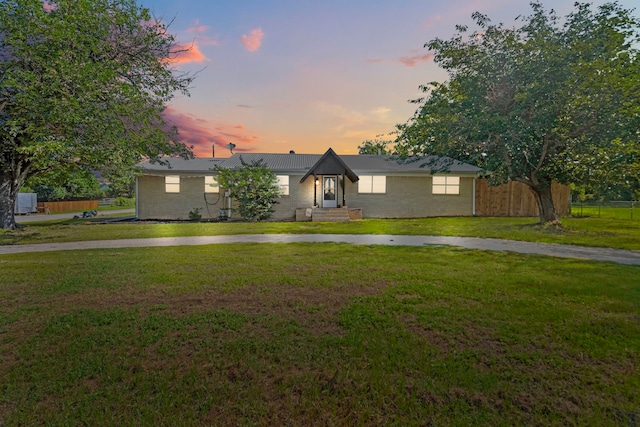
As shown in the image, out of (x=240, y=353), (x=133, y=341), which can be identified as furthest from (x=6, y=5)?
(x=240, y=353)

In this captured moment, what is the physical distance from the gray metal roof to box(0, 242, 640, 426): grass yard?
13180mm

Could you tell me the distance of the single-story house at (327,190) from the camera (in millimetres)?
18562

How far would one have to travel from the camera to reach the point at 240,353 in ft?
10.2

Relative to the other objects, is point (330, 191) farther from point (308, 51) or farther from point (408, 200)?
point (308, 51)

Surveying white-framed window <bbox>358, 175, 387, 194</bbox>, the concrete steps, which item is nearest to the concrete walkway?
the concrete steps

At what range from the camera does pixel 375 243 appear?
9727 millimetres

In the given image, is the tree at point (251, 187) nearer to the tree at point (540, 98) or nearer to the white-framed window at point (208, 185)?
the white-framed window at point (208, 185)

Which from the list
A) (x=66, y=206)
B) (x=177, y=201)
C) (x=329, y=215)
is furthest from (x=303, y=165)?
(x=66, y=206)

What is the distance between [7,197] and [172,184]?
7332mm

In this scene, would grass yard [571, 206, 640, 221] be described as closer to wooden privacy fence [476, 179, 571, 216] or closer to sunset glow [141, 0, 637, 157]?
wooden privacy fence [476, 179, 571, 216]

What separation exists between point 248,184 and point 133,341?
1368 centimetres

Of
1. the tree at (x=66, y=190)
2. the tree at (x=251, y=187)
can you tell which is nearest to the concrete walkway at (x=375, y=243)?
the tree at (x=251, y=187)

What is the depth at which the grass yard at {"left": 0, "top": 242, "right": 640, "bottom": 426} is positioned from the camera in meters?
2.33

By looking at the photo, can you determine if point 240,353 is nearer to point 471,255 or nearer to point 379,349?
point 379,349
